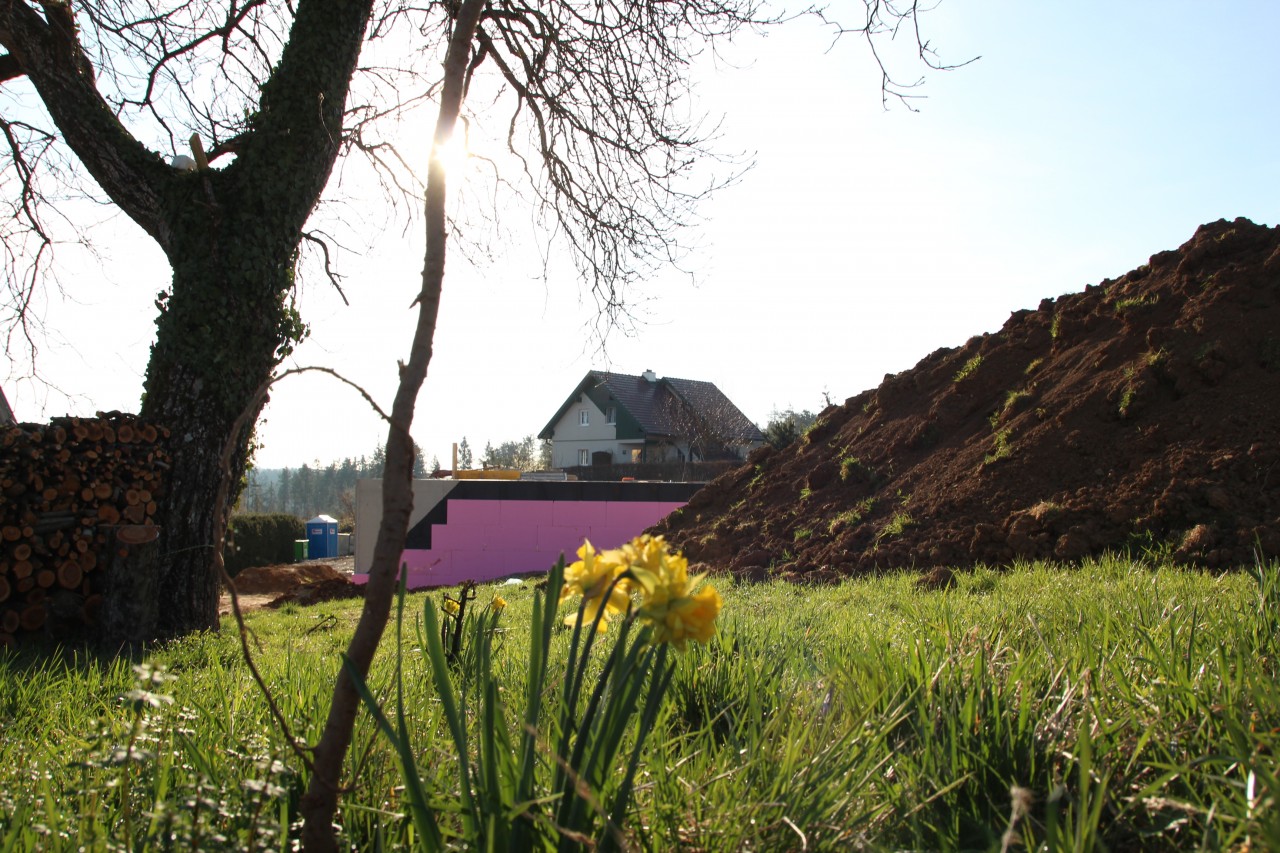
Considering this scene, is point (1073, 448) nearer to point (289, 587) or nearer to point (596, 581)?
point (596, 581)

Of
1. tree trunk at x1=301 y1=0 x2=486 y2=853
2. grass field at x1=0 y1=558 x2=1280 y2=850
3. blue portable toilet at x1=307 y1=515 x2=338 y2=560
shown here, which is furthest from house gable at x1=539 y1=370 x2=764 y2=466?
tree trunk at x1=301 y1=0 x2=486 y2=853

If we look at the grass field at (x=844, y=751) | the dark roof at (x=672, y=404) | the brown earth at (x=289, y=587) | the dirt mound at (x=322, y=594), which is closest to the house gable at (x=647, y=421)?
the dark roof at (x=672, y=404)

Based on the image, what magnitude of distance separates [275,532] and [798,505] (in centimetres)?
1565

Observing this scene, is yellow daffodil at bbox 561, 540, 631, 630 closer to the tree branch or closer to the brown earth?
the tree branch

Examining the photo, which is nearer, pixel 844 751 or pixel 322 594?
pixel 844 751

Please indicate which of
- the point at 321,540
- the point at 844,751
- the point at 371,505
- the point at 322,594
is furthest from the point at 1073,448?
the point at 321,540

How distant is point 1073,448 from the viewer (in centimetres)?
511

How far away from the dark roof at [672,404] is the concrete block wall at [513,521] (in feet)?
51.2

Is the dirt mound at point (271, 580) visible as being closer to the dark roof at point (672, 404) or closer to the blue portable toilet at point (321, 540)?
the blue portable toilet at point (321, 540)

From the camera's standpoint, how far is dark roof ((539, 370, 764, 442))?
28.5 meters

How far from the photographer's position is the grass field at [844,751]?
1.17 m

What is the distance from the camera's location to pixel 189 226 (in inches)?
191

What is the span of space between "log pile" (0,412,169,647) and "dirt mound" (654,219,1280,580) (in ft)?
12.6

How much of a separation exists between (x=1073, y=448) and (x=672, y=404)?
958 inches
